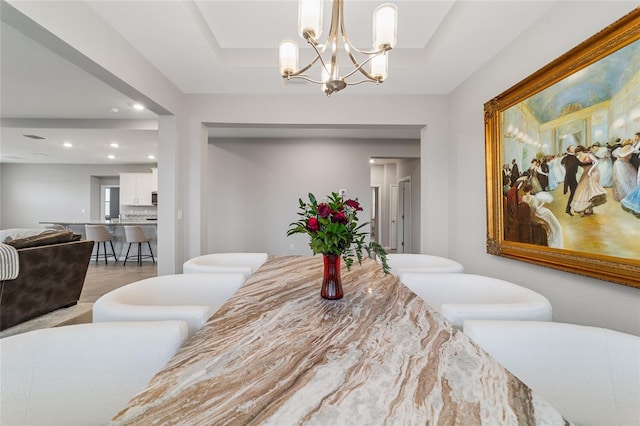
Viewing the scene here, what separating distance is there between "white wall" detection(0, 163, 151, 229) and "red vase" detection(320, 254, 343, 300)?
8577 mm

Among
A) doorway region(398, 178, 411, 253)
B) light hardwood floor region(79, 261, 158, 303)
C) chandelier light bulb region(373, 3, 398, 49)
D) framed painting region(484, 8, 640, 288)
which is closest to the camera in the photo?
framed painting region(484, 8, 640, 288)

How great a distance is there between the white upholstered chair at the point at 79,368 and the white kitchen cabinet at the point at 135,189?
25.3 feet

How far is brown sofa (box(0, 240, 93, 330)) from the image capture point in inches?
102

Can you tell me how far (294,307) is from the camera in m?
1.11

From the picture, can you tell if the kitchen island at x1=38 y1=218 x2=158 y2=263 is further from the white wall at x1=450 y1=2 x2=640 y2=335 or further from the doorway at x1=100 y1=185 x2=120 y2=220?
the white wall at x1=450 y1=2 x2=640 y2=335

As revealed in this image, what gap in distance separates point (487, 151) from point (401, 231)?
5.11 m

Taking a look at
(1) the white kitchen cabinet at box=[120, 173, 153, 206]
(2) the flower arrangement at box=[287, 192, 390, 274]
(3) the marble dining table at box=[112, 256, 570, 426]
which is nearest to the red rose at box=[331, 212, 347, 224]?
(2) the flower arrangement at box=[287, 192, 390, 274]

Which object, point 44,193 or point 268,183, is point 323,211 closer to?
point 268,183

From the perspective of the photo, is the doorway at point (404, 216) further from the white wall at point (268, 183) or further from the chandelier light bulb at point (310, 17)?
the chandelier light bulb at point (310, 17)

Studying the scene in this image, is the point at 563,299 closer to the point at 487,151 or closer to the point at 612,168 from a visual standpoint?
the point at 612,168

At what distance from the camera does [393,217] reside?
7.73 meters

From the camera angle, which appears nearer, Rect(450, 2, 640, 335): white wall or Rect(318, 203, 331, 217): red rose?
Rect(318, 203, 331, 217): red rose

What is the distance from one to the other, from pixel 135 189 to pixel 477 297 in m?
8.56

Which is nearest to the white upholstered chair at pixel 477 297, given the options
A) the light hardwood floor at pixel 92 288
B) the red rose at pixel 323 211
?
the red rose at pixel 323 211
